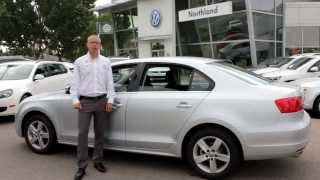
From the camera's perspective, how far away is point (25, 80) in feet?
38.2

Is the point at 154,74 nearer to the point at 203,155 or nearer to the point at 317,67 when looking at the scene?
the point at 203,155

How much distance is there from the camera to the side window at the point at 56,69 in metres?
13.4

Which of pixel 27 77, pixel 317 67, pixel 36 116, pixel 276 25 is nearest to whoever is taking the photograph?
pixel 36 116

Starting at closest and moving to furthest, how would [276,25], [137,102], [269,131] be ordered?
[269,131]
[137,102]
[276,25]

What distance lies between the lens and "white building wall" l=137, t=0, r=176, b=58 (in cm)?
3088

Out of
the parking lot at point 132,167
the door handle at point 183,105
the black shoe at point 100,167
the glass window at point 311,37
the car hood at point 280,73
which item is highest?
the glass window at point 311,37

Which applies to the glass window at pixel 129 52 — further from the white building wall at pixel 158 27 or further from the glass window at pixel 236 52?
the glass window at pixel 236 52

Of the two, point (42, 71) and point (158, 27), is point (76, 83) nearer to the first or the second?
point (42, 71)

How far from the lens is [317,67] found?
14320mm

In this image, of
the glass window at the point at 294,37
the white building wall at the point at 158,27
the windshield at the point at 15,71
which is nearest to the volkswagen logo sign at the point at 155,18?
the white building wall at the point at 158,27

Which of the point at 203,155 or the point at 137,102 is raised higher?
the point at 137,102

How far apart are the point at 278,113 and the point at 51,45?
1018 inches

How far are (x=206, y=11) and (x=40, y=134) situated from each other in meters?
21.5

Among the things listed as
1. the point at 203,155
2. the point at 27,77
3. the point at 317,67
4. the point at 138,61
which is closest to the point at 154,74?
the point at 138,61
